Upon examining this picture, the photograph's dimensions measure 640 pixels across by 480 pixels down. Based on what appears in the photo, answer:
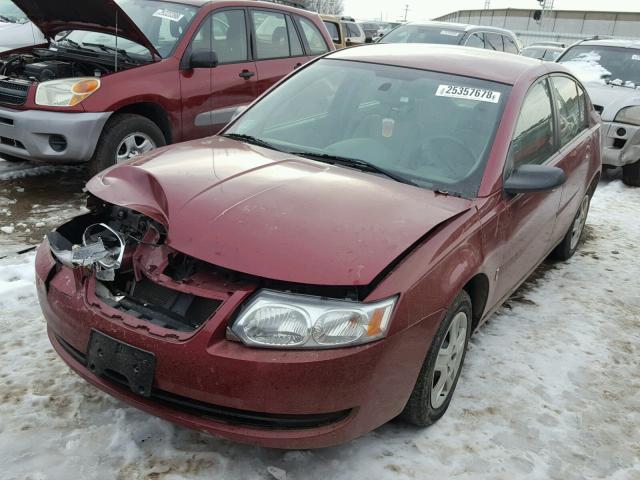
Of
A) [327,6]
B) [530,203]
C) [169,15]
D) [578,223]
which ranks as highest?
[327,6]

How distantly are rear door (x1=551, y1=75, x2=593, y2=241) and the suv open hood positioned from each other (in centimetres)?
332

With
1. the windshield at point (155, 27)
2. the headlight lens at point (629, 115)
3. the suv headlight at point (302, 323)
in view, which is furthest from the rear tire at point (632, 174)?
the suv headlight at point (302, 323)

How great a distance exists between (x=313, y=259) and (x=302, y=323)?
235 mm

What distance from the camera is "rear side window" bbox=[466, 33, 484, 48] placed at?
11.0m

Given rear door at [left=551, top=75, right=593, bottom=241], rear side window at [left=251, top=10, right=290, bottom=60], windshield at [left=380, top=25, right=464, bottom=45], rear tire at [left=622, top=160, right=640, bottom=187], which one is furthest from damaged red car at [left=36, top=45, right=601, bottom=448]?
windshield at [left=380, top=25, right=464, bottom=45]

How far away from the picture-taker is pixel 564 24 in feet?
136

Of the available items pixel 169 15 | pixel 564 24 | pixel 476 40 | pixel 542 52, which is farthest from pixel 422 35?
pixel 564 24

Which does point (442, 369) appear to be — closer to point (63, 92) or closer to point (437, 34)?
point (63, 92)

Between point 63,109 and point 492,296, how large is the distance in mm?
3738

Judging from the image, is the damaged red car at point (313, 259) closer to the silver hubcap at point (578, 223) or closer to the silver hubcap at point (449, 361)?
the silver hubcap at point (449, 361)

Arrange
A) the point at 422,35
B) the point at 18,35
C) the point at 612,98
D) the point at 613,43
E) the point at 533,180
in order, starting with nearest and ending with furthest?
1. the point at 533,180
2. the point at 612,98
3. the point at 613,43
4. the point at 18,35
5. the point at 422,35

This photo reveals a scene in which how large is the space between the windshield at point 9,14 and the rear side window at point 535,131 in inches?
356

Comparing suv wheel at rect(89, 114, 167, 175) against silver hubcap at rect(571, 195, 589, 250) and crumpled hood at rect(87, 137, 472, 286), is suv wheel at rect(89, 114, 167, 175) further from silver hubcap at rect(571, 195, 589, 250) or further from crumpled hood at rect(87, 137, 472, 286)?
silver hubcap at rect(571, 195, 589, 250)

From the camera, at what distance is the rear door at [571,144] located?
12.9 feet
